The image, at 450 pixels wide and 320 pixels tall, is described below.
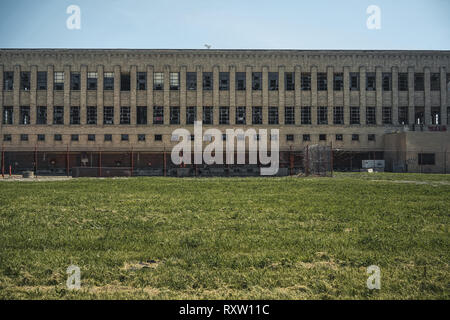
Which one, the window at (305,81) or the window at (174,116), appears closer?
the window at (174,116)

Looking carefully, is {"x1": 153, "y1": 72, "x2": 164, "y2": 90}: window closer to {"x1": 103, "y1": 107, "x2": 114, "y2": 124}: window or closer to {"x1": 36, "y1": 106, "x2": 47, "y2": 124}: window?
{"x1": 103, "y1": 107, "x2": 114, "y2": 124}: window

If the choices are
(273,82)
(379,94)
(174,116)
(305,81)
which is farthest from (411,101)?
(174,116)

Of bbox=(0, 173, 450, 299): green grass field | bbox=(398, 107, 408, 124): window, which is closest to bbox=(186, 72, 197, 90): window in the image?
bbox=(398, 107, 408, 124): window

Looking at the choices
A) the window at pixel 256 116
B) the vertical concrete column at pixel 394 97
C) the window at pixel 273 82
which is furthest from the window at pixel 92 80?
the vertical concrete column at pixel 394 97

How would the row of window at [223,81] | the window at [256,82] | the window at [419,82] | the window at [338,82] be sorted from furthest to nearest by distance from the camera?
the window at [419,82] → the window at [338,82] → the window at [256,82] → the row of window at [223,81]

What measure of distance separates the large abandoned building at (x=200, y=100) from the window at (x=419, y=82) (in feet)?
0.64

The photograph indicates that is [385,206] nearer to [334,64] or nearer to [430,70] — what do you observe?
[334,64]

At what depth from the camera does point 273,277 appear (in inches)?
199

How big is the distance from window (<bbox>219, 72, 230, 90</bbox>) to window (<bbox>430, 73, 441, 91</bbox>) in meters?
29.4

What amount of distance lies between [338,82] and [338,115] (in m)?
4.77

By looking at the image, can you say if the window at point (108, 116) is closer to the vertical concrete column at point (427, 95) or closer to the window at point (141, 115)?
the window at point (141, 115)

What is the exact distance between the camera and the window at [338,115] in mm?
50188

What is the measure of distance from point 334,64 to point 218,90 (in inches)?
671
